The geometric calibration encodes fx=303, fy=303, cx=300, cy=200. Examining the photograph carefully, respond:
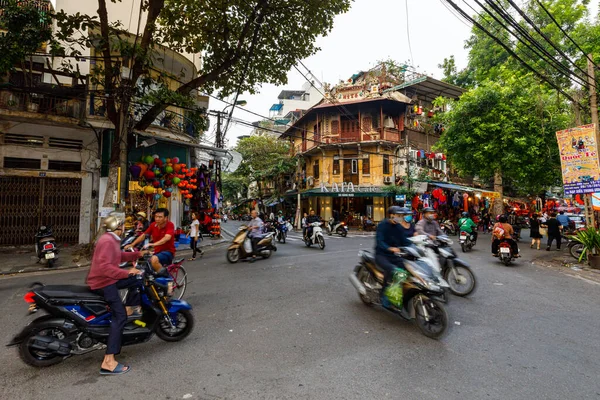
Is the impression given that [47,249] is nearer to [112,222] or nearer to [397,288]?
[112,222]

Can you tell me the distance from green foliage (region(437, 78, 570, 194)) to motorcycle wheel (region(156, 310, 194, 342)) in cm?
1700

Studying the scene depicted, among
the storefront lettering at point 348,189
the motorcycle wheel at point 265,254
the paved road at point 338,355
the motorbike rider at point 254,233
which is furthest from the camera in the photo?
the storefront lettering at point 348,189

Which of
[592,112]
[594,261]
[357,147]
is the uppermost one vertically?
[357,147]

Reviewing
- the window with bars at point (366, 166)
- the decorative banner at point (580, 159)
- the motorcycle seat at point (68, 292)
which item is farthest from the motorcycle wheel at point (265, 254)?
the window with bars at point (366, 166)

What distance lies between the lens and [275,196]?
35000 millimetres

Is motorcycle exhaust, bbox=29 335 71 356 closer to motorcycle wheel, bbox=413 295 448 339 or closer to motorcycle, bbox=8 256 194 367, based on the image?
motorcycle, bbox=8 256 194 367

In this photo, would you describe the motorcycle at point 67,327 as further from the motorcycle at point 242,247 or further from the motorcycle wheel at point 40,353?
the motorcycle at point 242,247

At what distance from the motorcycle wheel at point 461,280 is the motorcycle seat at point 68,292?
19.2 ft

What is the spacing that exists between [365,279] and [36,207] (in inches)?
528

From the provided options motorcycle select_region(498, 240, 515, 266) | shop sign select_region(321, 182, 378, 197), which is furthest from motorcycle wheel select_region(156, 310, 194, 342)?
shop sign select_region(321, 182, 378, 197)

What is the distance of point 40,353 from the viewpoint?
3.13 metres

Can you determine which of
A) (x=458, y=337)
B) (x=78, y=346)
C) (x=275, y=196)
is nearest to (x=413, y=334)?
(x=458, y=337)

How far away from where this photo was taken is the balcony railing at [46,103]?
11.0m

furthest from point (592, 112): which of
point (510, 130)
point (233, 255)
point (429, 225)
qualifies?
point (233, 255)
